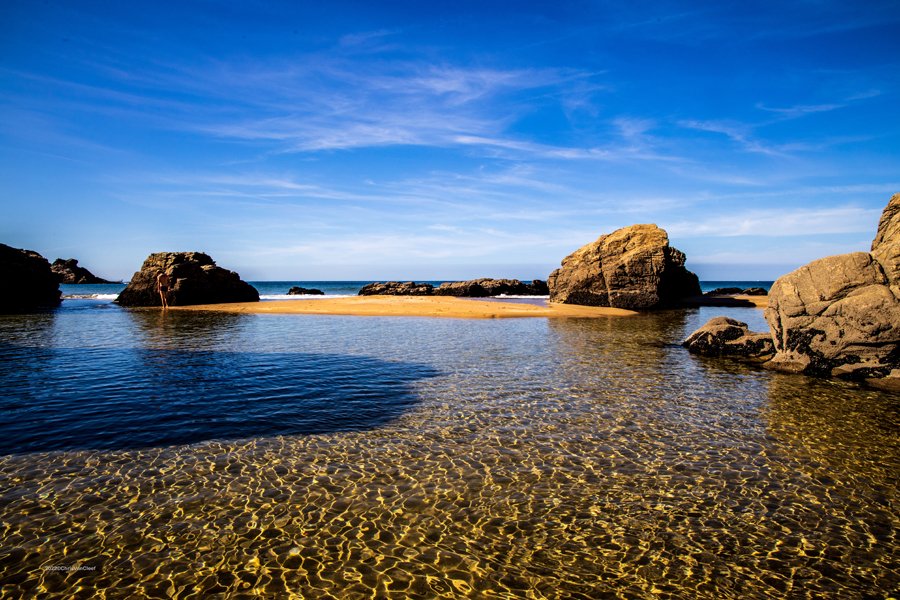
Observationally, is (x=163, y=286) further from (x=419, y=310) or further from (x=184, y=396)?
(x=184, y=396)

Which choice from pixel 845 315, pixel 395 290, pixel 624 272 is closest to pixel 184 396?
pixel 845 315

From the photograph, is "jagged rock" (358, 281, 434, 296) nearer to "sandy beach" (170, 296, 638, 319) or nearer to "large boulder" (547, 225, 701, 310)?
"sandy beach" (170, 296, 638, 319)

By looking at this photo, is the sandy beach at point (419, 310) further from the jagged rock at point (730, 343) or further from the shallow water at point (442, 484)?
the shallow water at point (442, 484)

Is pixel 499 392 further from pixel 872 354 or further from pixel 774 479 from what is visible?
pixel 872 354

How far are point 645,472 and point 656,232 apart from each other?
42707 mm

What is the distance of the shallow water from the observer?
5.31 meters

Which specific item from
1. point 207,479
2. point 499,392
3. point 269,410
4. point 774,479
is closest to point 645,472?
point 774,479

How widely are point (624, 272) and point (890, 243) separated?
27395mm

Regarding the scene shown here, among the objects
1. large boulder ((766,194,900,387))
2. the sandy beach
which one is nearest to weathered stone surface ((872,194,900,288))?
large boulder ((766,194,900,387))

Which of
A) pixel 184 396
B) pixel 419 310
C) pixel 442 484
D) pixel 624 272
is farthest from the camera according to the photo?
pixel 624 272

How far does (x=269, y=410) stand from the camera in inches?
440

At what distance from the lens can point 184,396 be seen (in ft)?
40.6

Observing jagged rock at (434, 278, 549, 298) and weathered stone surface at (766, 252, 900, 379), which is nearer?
weathered stone surface at (766, 252, 900, 379)

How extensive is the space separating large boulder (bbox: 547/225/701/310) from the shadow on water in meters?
33.1
